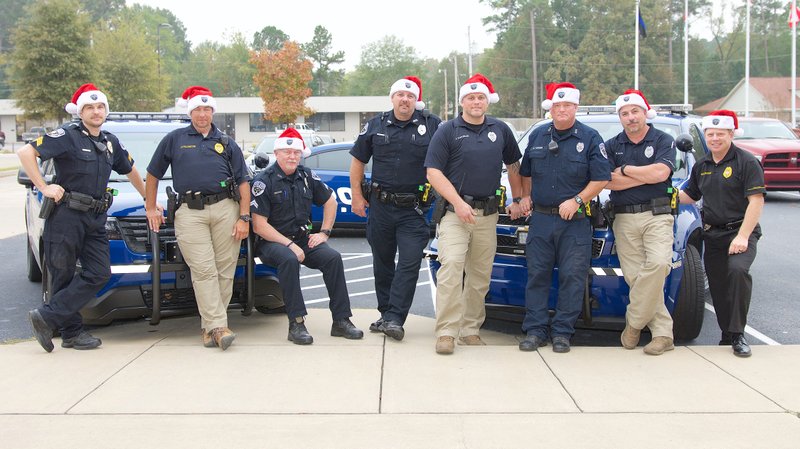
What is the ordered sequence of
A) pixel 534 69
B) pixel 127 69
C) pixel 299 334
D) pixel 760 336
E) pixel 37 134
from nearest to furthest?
pixel 299 334 → pixel 760 336 → pixel 127 69 → pixel 37 134 → pixel 534 69

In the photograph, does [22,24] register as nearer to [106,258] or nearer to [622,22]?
[106,258]

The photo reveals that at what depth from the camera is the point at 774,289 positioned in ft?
27.8

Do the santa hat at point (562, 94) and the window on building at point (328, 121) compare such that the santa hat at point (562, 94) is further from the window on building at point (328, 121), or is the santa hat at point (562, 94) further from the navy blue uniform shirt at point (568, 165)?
the window on building at point (328, 121)

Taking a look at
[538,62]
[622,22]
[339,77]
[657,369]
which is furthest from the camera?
[339,77]

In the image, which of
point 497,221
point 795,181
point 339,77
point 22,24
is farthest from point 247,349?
point 339,77

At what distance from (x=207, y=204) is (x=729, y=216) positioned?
3.83 metres

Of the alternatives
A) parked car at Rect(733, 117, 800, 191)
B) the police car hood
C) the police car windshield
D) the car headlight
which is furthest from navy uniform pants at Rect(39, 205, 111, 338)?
parked car at Rect(733, 117, 800, 191)

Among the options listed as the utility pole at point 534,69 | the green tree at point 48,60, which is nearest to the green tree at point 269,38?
the utility pole at point 534,69

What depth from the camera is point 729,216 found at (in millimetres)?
5941

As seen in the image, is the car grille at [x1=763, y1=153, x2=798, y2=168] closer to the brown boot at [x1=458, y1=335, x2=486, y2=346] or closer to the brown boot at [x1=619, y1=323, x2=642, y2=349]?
the brown boot at [x1=619, y1=323, x2=642, y2=349]

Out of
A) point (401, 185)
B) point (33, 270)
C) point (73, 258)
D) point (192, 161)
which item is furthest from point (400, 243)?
point (33, 270)

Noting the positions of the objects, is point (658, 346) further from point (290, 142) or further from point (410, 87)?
point (290, 142)

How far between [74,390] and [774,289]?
6.85 meters

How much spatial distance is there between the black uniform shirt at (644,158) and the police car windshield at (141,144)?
→ 3936mm
